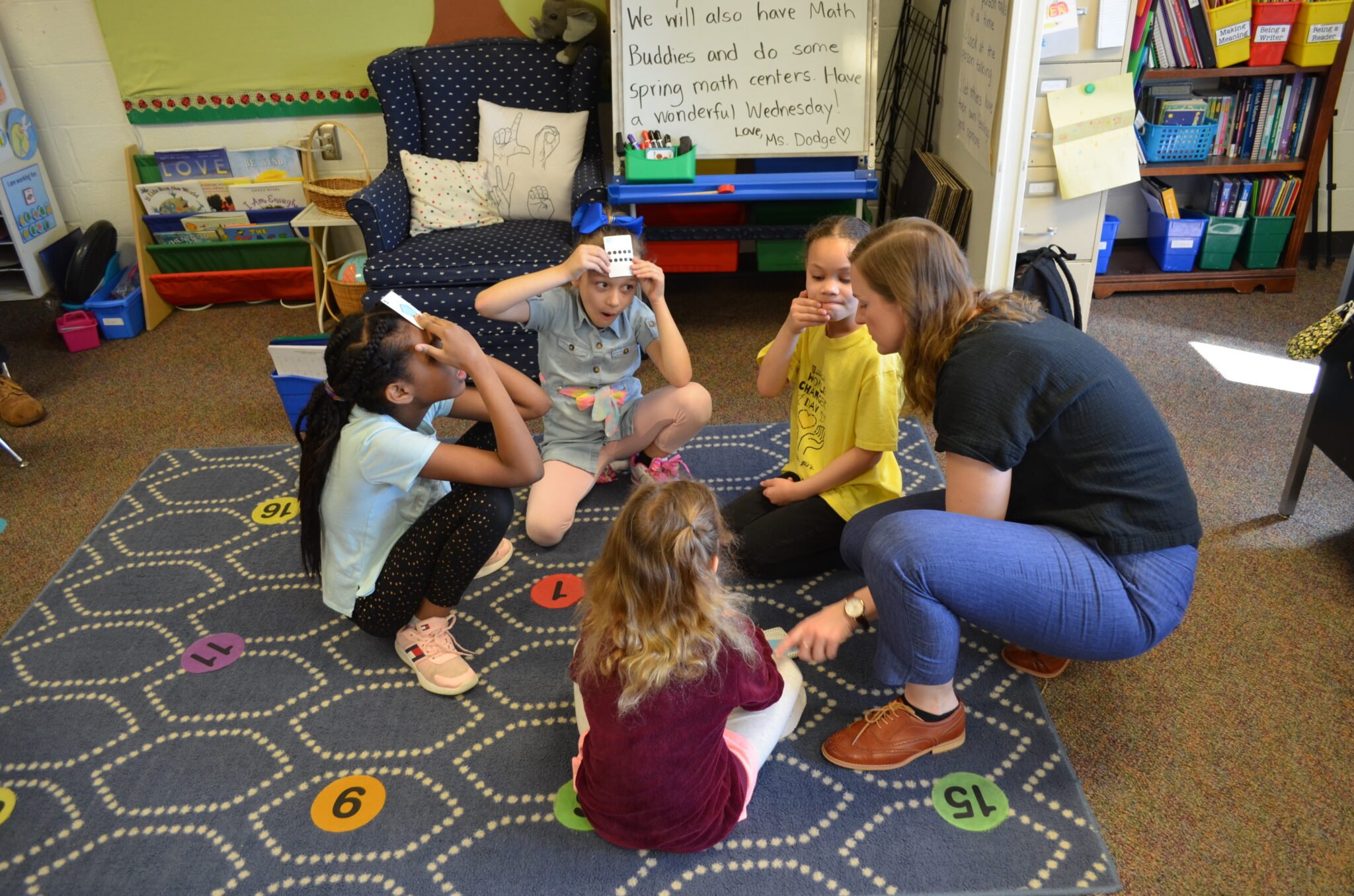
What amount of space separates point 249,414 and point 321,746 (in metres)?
1.50

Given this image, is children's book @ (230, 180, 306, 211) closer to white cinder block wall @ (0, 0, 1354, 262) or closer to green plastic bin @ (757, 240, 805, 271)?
white cinder block wall @ (0, 0, 1354, 262)

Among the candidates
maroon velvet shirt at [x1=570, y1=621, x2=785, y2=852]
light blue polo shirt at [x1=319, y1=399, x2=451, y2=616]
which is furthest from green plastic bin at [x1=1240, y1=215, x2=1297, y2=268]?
light blue polo shirt at [x1=319, y1=399, x2=451, y2=616]

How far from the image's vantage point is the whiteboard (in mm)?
3018

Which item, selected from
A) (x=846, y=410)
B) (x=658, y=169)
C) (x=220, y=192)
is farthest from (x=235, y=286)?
(x=846, y=410)

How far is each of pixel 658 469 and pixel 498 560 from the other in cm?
47

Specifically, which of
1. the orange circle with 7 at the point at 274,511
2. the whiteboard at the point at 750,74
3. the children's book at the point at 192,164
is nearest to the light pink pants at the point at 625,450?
the orange circle with 7 at the point at 274,511

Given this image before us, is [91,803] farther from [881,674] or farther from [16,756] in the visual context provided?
[881,674]

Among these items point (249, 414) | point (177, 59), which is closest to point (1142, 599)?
point (249, 414)

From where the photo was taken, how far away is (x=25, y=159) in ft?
11.2

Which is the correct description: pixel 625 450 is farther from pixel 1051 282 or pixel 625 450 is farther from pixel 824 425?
pixel 1051 282

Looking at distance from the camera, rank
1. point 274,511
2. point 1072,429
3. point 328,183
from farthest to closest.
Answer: point 328,183, point 274,511, point 1072,429

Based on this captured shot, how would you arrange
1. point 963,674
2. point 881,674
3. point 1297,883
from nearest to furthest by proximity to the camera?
point 1297,883
point 881,674
point 963,674

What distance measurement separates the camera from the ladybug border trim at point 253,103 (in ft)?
11.3

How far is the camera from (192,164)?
11.6 feet
